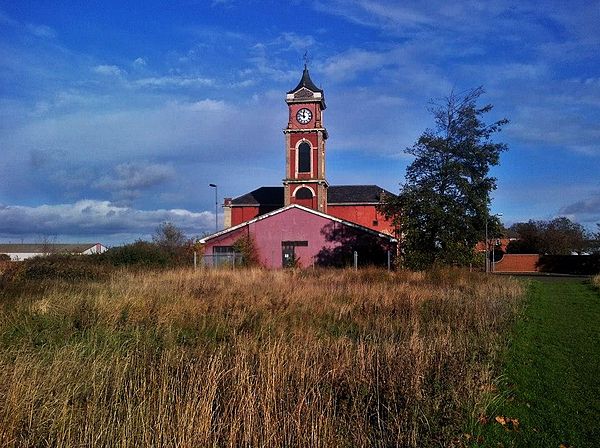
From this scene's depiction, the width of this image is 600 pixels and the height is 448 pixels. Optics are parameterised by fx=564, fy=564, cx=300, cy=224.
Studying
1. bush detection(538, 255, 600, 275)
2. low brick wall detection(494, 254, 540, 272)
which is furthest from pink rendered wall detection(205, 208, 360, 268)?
bush detection(538, 255, 600, 275)

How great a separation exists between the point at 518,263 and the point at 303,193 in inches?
1025

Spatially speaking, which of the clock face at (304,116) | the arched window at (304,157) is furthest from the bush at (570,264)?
the clock face at (304,116)

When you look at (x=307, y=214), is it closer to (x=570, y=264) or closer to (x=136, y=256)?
(x=136, y=256)

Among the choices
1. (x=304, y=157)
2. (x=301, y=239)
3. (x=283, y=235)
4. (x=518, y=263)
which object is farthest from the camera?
(x=518, y=263)

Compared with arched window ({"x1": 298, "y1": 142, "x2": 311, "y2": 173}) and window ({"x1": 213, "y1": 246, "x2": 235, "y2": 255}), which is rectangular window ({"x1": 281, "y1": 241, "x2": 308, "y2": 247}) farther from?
arched window ({"x1": 298, "y1": 142, "x2": 311, "y2": 173})

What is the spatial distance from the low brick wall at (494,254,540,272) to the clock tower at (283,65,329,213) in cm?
2217

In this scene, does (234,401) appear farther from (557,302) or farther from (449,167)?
(449,167)

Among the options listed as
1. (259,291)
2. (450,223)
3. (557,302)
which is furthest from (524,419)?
(450,223)

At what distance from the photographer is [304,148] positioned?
170 ft

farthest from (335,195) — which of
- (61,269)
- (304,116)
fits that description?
(61,269)

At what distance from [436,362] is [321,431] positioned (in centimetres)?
251

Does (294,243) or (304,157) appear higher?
(304,157)

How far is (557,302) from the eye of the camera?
19.5 meters

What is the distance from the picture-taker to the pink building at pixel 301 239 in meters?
39.7
